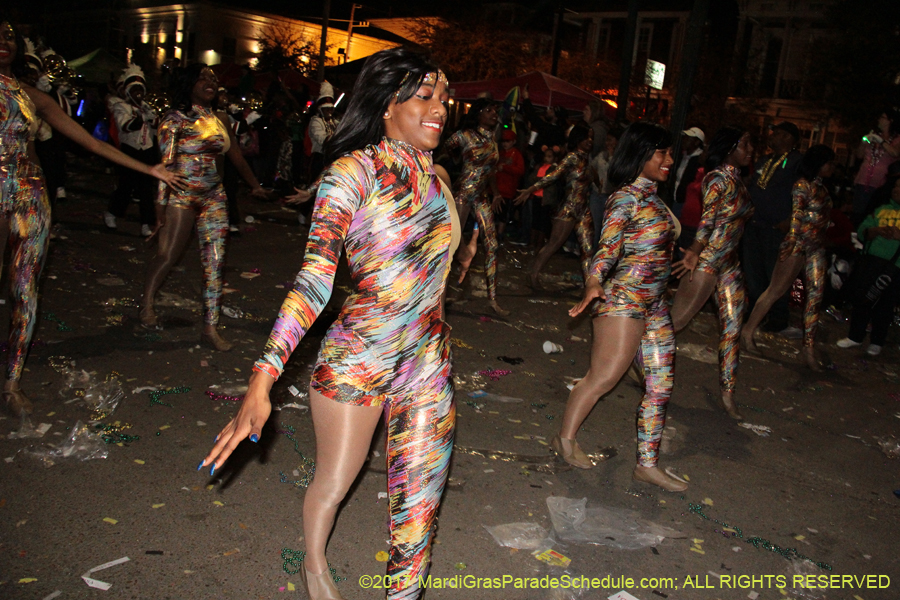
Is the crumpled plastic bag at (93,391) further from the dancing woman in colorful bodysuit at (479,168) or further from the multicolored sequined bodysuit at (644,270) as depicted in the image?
the dancing woman in colorful bodysuit at (479,168)

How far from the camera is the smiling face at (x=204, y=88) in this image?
557 cm

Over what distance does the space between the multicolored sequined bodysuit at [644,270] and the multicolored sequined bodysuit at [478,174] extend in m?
3.64

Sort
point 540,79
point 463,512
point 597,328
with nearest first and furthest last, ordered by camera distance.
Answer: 1. point 463,512
2. point 597,328
3. point 540,79

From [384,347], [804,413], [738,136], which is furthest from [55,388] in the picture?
[804,413]

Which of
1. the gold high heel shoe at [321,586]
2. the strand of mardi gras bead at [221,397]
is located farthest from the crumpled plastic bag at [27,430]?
the gold high heel shoe at [321,586]

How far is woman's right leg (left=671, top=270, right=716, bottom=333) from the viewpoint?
5327 millimetres

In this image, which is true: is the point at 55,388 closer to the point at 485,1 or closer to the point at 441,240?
the point at 441,240

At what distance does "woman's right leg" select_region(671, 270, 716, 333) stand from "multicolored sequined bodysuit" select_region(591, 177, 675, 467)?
4.17ft

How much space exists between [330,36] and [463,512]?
51.8 metres

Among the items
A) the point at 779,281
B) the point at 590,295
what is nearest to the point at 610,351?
the point at 590,295

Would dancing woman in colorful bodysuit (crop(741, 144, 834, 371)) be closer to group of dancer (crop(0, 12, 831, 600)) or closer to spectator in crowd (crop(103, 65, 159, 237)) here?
group of dancer (crop(0, 12, 831, 600))

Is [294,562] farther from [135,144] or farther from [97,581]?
[135,144]

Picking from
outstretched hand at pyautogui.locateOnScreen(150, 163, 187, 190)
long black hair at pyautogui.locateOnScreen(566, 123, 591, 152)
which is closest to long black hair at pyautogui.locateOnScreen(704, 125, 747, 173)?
long black hair at pyautogui.locateOnScreen(566, 123, 591, 152)

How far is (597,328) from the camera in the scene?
4113mm
